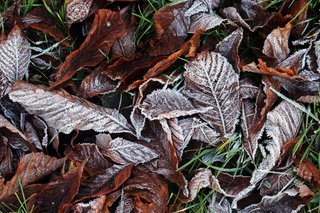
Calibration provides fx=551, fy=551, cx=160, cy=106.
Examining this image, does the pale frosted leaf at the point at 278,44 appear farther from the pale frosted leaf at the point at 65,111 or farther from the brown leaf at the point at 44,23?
the brown leaf at the point at 44,23

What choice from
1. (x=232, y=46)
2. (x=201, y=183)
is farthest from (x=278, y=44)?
(x=201, y=183)

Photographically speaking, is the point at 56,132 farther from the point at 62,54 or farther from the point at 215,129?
the point at 215,129

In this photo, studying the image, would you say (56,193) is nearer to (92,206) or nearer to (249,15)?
(92,206)

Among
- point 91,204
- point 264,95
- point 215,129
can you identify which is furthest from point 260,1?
point 91,204

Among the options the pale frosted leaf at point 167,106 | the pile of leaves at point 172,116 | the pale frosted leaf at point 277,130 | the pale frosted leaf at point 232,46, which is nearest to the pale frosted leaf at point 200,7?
the pile of leaves at point 172,116

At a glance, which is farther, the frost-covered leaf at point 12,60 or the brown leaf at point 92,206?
the frost-covered leaf at point 12,60

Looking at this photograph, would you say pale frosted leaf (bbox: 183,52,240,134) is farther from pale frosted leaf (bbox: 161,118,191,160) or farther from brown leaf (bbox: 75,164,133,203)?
brown leaf (bbox: 75,164,133,203)
